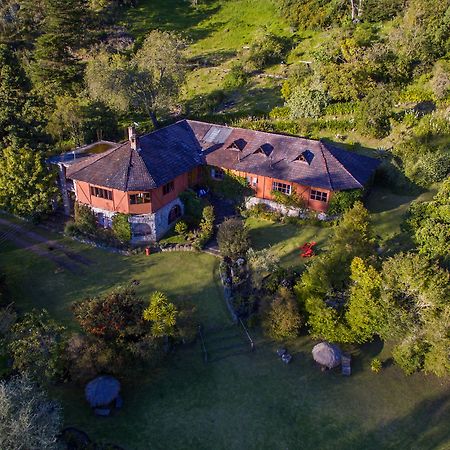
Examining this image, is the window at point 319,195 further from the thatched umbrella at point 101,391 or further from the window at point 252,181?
the thatched umbrella at point 101,391

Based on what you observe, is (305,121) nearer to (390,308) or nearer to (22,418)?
(390,308)

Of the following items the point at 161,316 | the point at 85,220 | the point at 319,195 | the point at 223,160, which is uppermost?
the point at 223,160

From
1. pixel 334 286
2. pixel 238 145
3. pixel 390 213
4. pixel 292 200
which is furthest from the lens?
pixel 238 145

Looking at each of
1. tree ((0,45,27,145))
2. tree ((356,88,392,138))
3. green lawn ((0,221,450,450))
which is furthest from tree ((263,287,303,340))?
tree ((0,45,27,145))

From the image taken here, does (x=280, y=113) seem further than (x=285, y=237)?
Yes

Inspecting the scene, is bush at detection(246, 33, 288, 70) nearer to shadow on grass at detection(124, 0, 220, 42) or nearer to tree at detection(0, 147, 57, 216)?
shadow on grass at detection(124, 0, 220, 42)

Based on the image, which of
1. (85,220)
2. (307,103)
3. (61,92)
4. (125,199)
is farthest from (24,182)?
(307,103)

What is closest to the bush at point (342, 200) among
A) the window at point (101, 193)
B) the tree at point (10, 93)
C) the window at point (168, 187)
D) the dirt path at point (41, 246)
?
the window at point (168, 187)

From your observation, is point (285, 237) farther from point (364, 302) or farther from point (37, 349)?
point (37, 349)
